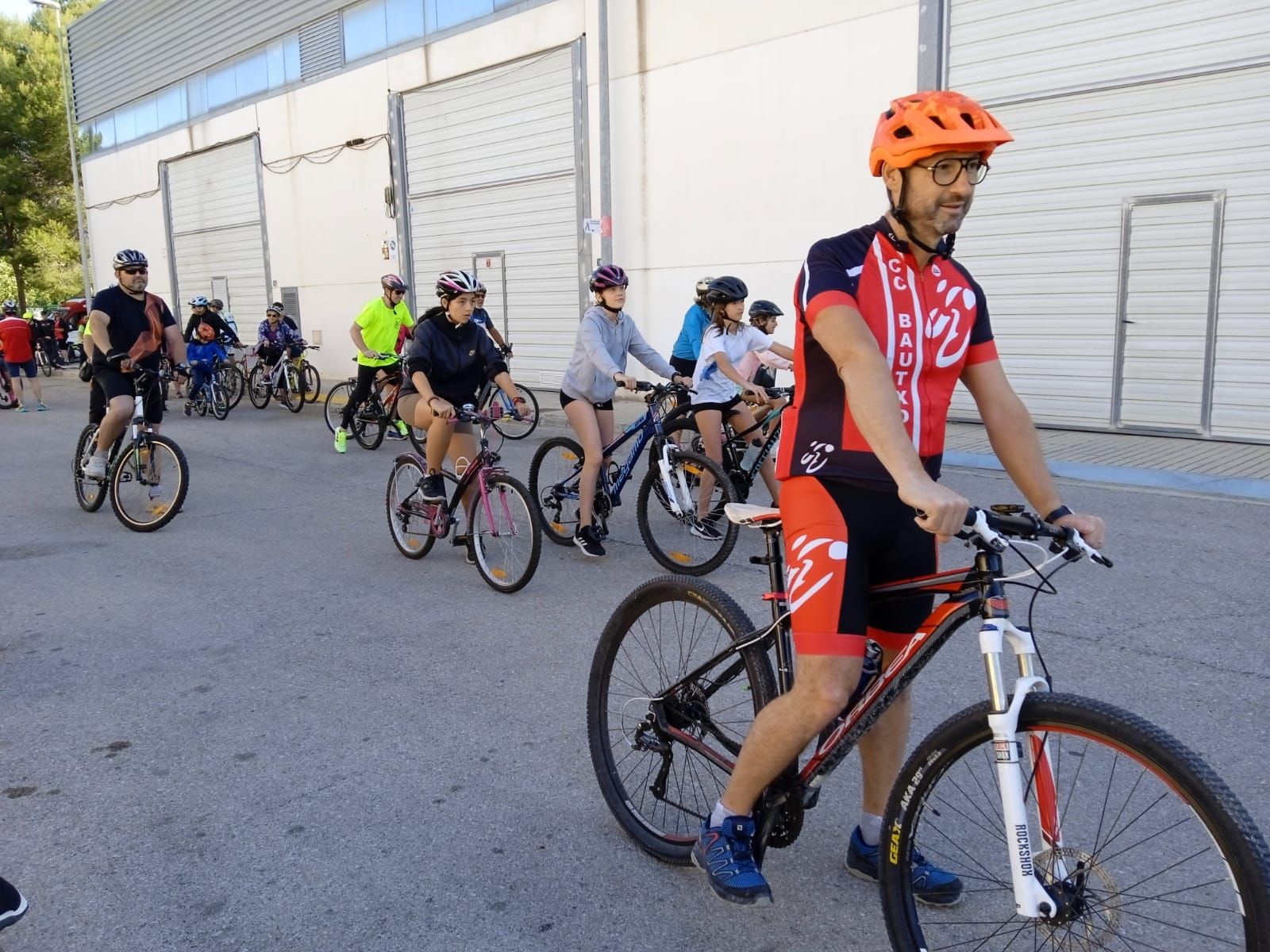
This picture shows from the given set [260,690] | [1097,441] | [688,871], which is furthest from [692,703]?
[1097,441]

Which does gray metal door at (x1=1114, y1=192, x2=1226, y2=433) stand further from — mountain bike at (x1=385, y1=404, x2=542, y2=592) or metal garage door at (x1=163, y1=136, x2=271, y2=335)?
metal garage door at (x1=163, y1=136, x2=271, y2=335)

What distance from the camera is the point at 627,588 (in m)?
6.30

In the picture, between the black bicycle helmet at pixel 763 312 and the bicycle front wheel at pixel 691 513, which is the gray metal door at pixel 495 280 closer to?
the black bicycle helmet at pixel 763 312

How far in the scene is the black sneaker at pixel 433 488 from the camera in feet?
22.0

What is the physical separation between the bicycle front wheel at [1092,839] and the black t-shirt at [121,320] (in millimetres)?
7329

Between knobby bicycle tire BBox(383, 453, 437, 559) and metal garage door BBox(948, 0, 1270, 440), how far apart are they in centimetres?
808

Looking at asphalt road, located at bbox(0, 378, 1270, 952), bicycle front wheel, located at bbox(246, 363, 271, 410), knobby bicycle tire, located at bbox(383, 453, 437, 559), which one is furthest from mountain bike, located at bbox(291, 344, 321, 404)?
knobby bicycle tire, located at bbox(383, 453, 437, 559)

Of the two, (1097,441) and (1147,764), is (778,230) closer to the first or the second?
(1097,441)

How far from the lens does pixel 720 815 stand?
111 inches

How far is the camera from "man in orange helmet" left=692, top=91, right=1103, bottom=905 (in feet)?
7.81

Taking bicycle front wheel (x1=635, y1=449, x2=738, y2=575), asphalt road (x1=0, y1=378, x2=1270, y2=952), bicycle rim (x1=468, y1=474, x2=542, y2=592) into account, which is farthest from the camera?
bicycle front wheel (x1=635, y1=449, x2=738, y2=575)

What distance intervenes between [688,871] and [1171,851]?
135 cm

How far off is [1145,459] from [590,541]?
5949mm

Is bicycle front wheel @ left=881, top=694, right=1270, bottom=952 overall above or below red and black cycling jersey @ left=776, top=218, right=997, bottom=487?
below
